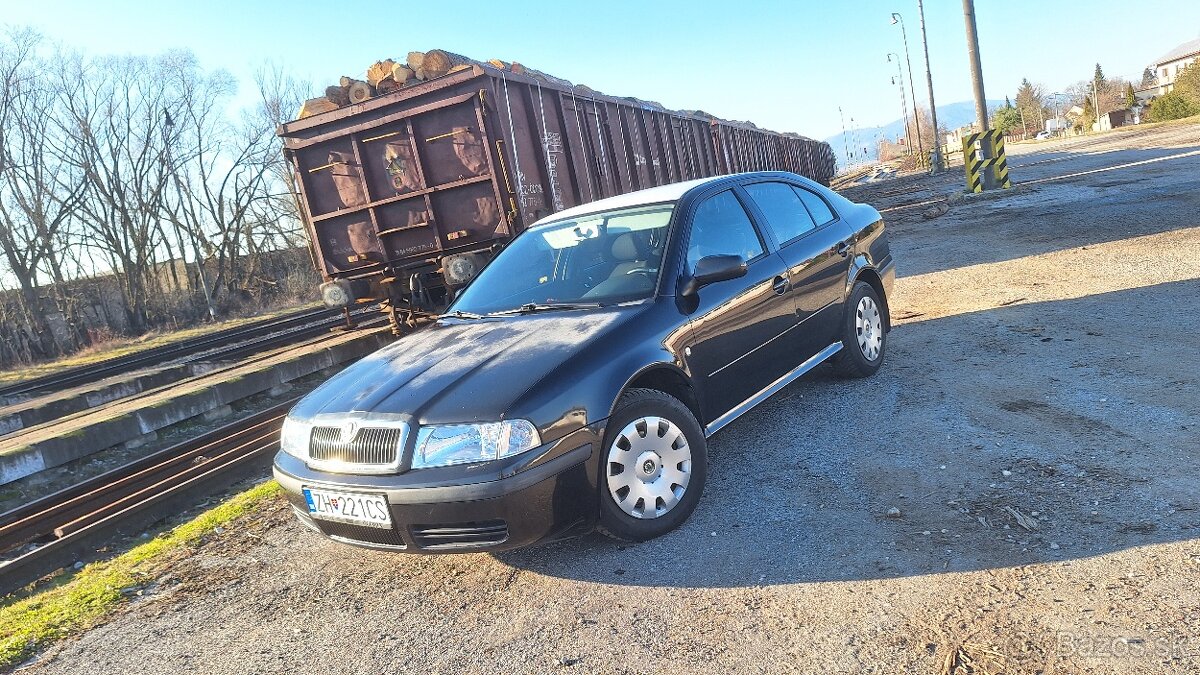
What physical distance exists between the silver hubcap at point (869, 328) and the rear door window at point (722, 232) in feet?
3.77

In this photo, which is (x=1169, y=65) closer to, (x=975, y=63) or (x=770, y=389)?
(x=975, y=63)

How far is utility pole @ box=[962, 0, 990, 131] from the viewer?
17.5 metres

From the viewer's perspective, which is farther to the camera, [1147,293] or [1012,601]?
[1147,293]

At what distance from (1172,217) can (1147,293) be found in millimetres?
4833

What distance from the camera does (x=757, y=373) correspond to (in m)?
4.21

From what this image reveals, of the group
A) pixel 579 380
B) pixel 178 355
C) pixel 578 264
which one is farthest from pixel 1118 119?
pixel 579 380

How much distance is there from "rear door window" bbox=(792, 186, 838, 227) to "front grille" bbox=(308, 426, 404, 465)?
3325mm

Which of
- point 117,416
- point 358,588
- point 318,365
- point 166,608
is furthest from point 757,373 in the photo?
point 318,365

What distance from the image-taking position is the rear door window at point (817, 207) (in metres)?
5.24

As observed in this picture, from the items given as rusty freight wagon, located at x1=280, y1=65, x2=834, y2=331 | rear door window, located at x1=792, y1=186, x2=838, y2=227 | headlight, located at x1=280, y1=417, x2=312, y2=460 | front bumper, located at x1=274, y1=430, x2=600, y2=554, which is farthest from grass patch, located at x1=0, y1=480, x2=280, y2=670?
rusty freight wagon, located at x1=280, y1=65, x2=834, y2=331

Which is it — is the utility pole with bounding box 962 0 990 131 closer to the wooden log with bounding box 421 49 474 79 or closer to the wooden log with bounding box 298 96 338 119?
the wooden log with bounding box 421 49 474 79

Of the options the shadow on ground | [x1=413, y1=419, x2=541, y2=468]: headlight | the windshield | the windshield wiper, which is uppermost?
the windshield

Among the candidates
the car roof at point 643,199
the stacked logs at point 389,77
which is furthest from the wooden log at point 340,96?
the car roof at point 643,199

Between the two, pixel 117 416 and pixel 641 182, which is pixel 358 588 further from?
pixel 641 182
